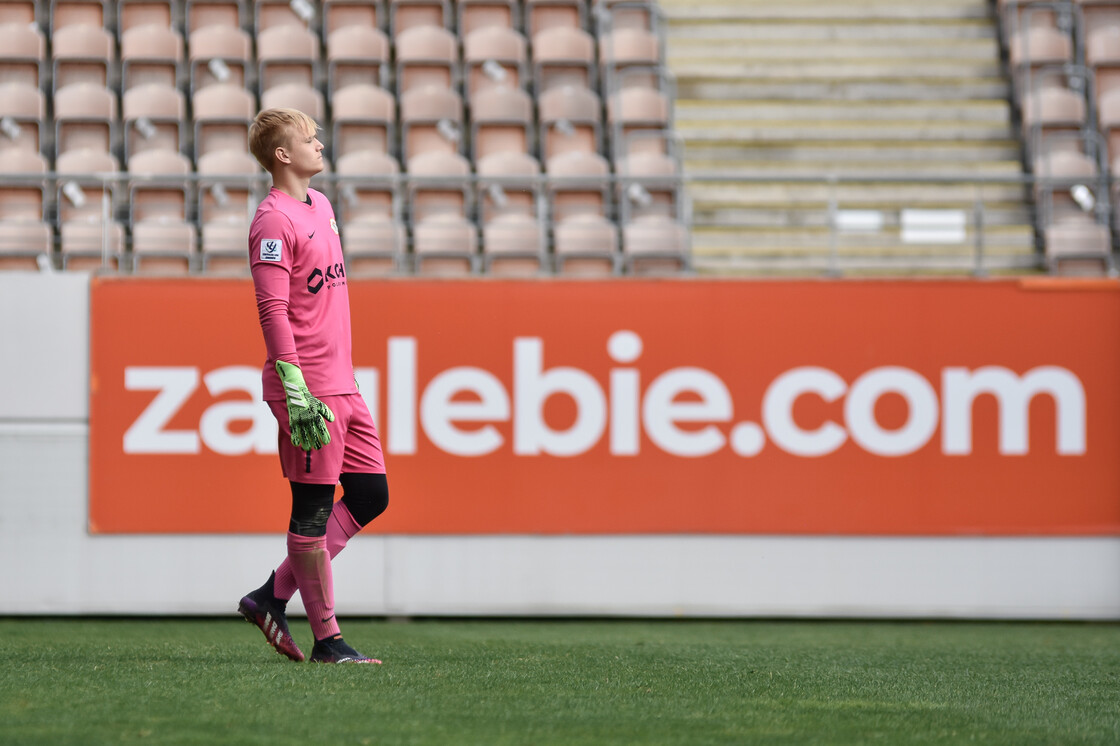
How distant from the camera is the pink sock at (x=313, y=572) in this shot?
385cm

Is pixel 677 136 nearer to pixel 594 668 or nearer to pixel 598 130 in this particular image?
pixel 598 130

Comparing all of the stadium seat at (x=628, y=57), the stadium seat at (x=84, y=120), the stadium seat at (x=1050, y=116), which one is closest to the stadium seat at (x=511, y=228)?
the stadium seat at (x=628, y=57)

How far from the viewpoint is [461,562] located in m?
6.77

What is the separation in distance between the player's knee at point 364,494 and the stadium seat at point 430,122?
5109 millimetres

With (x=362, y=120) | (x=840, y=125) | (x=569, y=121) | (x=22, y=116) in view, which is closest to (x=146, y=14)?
(x=22, y=116)

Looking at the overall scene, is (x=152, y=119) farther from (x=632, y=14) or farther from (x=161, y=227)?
(x=632, y=14)

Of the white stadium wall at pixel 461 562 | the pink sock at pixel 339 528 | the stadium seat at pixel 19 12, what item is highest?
the stadium seat at pixel 19 12

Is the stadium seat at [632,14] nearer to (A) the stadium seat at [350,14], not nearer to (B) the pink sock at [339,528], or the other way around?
(A) the stadium seat at [350,14]

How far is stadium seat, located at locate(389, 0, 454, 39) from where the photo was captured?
31.7 ft

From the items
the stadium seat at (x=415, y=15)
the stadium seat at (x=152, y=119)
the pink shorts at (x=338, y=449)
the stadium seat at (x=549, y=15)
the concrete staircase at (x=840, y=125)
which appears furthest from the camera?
the stadium seat at (x=549, y=15)

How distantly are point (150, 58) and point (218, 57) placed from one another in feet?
1.44

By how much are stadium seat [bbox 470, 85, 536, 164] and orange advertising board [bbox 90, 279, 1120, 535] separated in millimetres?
2393

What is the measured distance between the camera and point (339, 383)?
3850mm

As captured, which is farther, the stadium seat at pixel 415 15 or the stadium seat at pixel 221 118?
the stadium seat at pixel 415 15
